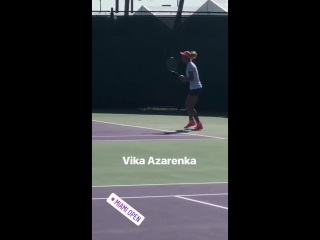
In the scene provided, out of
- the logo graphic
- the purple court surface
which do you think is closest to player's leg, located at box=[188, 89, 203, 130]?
the purple court surface

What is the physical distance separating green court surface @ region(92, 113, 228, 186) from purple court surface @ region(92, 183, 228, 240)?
1.89 ft

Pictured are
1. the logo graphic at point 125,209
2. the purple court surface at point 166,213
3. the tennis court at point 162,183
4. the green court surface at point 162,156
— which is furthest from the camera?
the green court surface at point 162,156

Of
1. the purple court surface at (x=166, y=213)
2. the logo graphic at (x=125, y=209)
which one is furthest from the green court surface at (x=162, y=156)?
A: the logo graphic at (x=125, y=209)

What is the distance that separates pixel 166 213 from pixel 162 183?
6.42 ft

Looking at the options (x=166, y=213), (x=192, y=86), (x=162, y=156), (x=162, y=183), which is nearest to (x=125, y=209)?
(x=166, y=213)

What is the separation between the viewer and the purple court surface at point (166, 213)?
5.71m

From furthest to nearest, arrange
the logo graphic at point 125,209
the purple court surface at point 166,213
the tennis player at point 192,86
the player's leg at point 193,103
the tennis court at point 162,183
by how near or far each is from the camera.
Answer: the tennis player at point 192,86 < the player's leg at point 193,103 < the logo graphic at point 125,209 < the tennis court at point 162,183 < the purple court surface at point 166,213

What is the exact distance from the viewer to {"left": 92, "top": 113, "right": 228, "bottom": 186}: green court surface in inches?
354

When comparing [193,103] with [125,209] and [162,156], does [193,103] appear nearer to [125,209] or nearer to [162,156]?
[162,156]

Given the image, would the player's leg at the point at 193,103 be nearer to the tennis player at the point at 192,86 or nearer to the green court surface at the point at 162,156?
the tennis player at the point at 192,86

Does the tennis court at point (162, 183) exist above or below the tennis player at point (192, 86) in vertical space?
below
